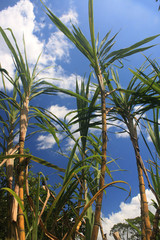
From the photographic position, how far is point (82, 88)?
164 centimetres

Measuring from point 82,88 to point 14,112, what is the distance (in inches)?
27.9

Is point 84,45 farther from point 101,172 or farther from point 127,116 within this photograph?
point 101,172

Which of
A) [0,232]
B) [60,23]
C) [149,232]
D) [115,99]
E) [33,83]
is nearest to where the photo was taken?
[149,232]

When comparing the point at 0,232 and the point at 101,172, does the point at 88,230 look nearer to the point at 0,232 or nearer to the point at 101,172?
the point at 101,172

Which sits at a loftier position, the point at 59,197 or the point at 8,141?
the point at 8,141

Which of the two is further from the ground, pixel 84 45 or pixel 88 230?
pixel 84 45

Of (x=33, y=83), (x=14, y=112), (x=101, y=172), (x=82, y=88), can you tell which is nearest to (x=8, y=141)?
(x=14, y=112)

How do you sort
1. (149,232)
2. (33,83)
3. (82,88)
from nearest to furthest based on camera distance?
1. (149,232)
2. (33,83)
3. (82,88)

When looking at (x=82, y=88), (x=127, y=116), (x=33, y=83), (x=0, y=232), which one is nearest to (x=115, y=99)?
(x=127, y=116)

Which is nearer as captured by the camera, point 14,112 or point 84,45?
point 84,45

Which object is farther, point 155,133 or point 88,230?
point 155,133

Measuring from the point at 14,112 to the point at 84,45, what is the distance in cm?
94

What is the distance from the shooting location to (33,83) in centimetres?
135

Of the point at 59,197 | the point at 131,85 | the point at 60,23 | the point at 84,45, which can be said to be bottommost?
the point at 59,197
